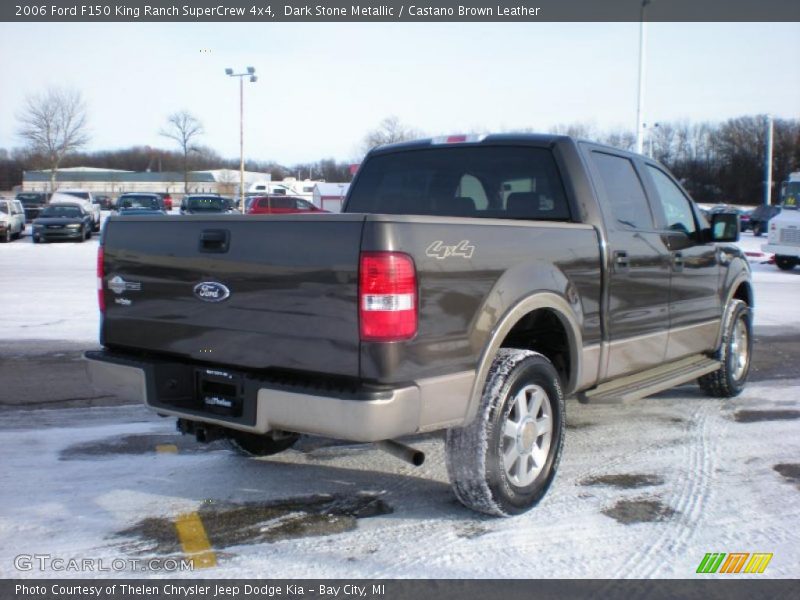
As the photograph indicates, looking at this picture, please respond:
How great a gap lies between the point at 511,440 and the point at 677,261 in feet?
7.77

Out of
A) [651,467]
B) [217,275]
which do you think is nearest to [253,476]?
[217,275]

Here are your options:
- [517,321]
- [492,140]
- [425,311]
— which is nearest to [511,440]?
[517,321]

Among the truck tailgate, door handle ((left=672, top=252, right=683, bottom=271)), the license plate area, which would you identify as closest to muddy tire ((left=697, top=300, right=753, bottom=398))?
door handle ((left=672, top=252, right=683, bottom=271))

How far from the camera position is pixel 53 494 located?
4.24 m

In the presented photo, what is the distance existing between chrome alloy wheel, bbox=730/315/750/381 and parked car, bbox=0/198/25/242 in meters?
26.6

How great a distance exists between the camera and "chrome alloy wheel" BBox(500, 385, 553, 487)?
3904 millimetres

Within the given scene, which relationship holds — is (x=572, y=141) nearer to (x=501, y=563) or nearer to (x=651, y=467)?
(x=651, y=467)

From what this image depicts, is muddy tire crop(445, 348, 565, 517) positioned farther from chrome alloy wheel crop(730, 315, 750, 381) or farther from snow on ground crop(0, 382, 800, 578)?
chrome alloy wheel crop(730, 315, 750, 381)

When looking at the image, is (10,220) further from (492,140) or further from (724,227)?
(724,227)

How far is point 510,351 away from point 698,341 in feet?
8.66

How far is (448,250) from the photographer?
3.46 m

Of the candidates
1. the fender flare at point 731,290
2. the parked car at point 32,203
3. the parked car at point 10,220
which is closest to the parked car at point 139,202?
the parked car at point 10,220

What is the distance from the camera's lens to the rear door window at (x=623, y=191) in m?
4.99

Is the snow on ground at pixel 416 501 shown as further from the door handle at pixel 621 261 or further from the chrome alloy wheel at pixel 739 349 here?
the door handle at pixel 621 261
